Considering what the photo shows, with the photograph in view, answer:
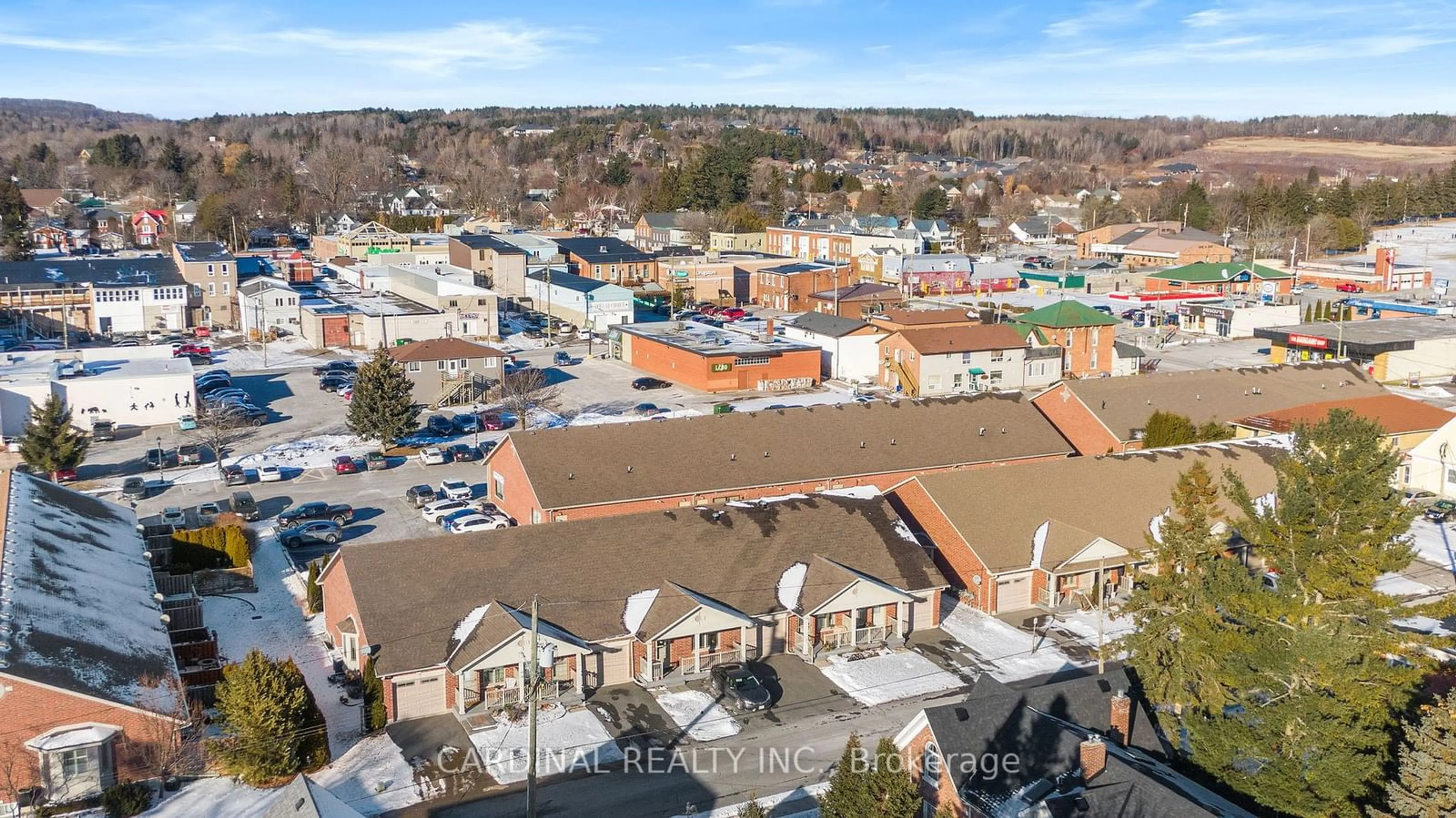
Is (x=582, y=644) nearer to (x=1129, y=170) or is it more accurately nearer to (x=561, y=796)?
(x=561, y=796)

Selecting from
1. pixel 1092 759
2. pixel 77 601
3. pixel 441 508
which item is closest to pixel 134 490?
pixel 441 508

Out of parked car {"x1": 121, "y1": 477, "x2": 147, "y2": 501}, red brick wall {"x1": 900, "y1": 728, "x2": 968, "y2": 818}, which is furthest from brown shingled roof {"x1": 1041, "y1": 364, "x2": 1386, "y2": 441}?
parked car {"x1": 121, "y1": 477, "x2": 147, "y2": 501}

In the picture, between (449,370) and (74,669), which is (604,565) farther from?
(449,370)

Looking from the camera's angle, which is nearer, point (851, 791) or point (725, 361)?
point (851, 791)

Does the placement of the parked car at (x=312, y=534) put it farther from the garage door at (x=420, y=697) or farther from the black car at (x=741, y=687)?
the black car at (x=741, y=687)

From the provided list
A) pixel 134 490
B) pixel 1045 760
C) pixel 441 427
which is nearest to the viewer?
pixel 1045 760

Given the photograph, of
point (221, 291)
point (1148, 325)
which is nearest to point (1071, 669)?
point (1148, 325)

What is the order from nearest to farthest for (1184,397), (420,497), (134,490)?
(420,497) < (134,490) < (1184,397)
